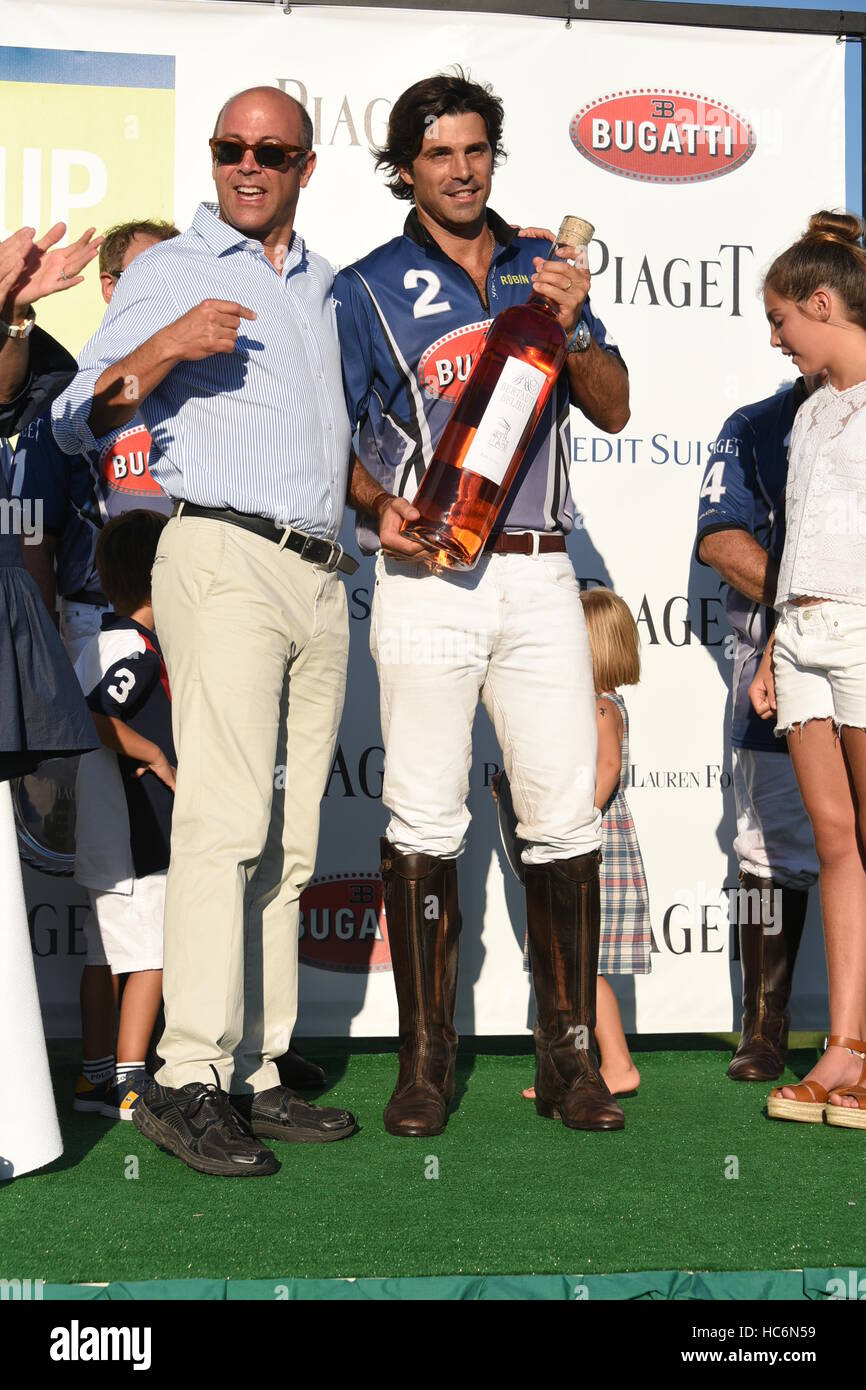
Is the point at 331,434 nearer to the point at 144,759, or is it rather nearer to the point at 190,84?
the point at 144,759

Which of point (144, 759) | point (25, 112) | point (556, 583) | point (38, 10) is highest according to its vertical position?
point (38, 10)

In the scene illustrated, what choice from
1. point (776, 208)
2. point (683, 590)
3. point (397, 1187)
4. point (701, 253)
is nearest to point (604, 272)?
point (701, 253)

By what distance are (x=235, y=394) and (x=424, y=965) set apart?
4.24 ft

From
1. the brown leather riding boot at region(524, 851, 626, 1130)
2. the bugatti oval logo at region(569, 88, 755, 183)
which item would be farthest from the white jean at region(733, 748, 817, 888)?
the bugatti oval logo at region(569, 88, 755, 183)

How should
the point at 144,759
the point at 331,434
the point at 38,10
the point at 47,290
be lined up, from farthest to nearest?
the point at 38,10 < the point at 144,759 < the point at 331,434 < the point at 47,290

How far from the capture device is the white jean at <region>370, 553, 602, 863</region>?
305 cm

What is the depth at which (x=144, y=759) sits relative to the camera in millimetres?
3469

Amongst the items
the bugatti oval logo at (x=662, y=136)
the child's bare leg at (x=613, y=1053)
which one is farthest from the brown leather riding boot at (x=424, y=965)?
the bugatti oval logo at (x=662, y=136)

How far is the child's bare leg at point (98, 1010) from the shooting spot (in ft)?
11.6

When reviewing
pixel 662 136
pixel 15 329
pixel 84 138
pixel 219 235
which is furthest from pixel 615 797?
pixel 84 138

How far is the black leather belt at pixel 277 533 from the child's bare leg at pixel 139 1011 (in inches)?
46.2

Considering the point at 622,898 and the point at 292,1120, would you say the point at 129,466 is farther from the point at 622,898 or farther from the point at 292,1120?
the point at 292,1120

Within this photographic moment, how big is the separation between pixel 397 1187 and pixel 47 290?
1763mm

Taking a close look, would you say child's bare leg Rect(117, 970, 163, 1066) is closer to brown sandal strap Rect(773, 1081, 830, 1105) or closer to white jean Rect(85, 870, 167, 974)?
white jean Rect(85, 870, 167, 974)
